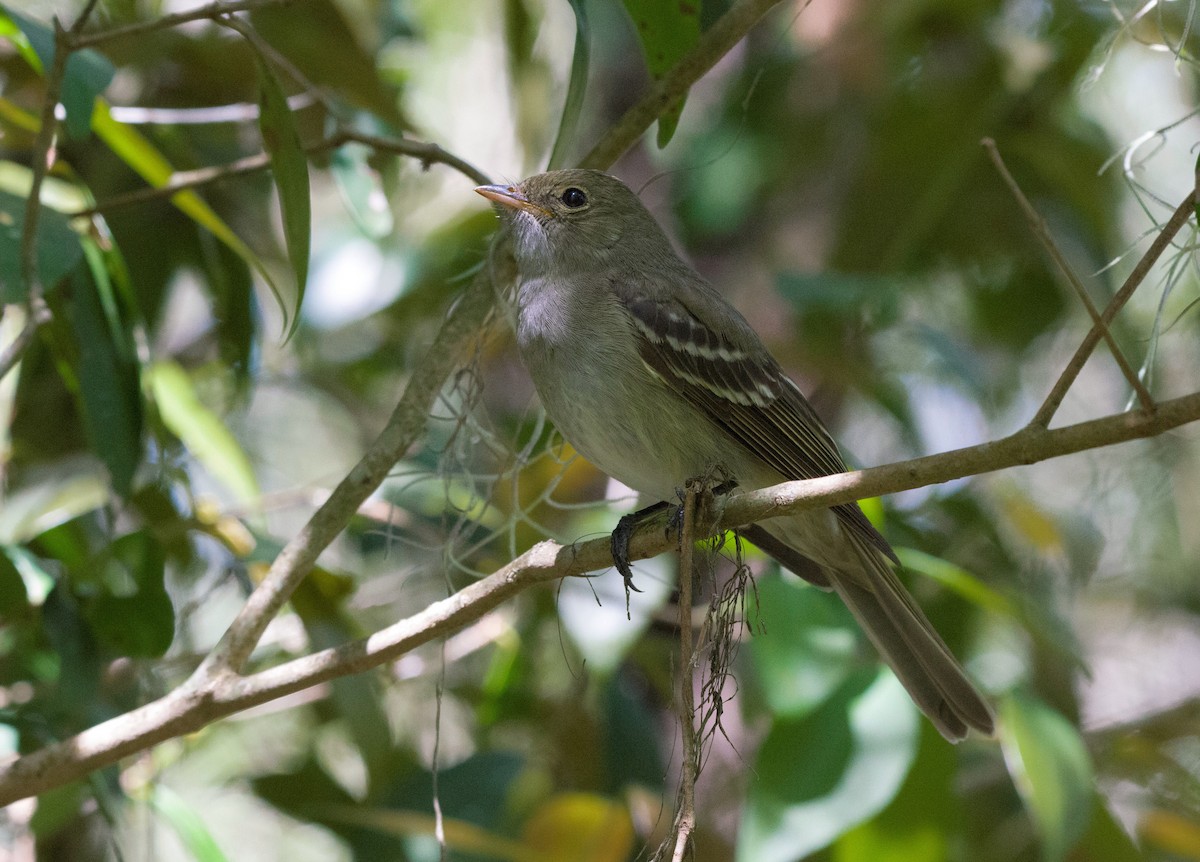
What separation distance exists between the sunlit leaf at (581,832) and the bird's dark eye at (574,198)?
1.75 m

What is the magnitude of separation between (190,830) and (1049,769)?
2.16 m

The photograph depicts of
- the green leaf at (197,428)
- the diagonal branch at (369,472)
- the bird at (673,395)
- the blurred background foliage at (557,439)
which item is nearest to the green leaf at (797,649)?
the blurred background foliage at (557,439)

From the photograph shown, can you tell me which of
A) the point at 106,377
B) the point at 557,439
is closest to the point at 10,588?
the point at 106,377

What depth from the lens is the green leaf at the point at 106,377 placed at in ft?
10.0

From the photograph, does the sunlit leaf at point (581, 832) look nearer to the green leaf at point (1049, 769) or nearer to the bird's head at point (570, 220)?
the green leaf at point (1049, 769)

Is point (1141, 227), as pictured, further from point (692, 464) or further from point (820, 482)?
point (820, 482)

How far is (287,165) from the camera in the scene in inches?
108

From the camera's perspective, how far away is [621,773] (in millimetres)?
4051

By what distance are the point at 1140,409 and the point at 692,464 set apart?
1633 millimetres

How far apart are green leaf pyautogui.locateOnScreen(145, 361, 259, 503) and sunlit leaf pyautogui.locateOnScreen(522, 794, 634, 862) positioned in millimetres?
1395

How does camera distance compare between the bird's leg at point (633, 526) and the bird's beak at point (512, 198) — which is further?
the bird's beak at point (512, 198)

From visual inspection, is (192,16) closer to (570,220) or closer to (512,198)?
(512,198)

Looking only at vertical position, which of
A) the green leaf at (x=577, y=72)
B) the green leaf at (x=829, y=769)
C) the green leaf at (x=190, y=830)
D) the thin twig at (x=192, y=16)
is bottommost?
the green leaf at (x=190, y=830)

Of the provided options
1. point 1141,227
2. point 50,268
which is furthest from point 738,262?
point 50,268
